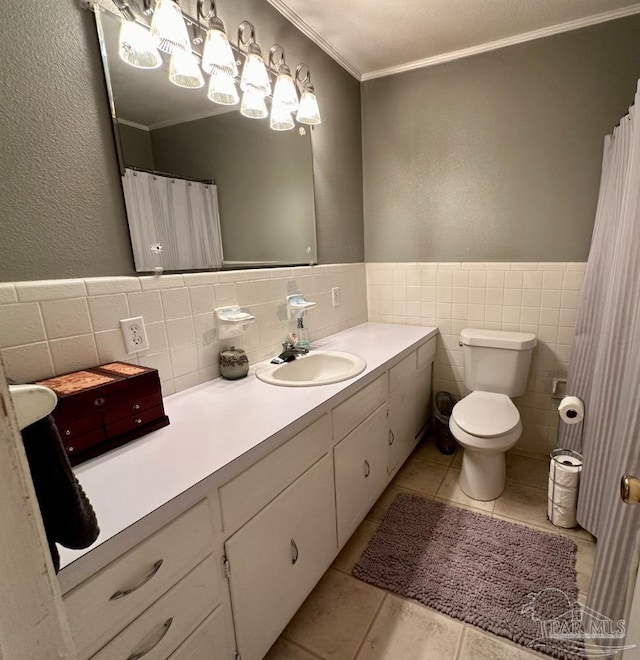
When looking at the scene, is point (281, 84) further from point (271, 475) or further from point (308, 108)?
point (271, 475)

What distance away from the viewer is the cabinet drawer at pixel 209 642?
0.79m

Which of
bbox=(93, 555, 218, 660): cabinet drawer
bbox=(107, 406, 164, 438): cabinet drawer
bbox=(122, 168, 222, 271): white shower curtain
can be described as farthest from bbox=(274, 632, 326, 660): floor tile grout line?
bbox=(122, 168, 222, 271): white shower curtain

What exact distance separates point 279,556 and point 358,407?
1.96 ft

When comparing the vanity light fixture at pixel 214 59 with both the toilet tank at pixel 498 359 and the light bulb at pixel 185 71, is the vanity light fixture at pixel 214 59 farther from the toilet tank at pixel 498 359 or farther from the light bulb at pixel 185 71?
Answer: the toilet tank at pixel 498 359

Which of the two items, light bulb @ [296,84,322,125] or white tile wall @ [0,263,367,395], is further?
light bulb @ [296,84,322,125]

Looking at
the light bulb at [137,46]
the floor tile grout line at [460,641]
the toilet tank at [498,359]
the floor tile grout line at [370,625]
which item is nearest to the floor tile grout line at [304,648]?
the floor tile grout line at [370,625]

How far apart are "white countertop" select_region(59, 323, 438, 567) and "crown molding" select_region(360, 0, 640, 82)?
1.88 m

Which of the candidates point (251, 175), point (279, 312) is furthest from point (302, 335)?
point (251, 175)

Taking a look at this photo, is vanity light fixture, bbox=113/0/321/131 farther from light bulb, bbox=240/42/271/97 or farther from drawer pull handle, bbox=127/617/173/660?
drawer pull handle, bbox=127/617/173/660

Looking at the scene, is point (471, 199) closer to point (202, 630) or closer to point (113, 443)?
point (113, 443)

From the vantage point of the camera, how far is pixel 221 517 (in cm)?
85

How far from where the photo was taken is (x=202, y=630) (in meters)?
0.82

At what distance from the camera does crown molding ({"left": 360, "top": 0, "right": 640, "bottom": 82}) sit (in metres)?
1.73

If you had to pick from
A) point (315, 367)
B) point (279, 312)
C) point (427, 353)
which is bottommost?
point (427, 353)
